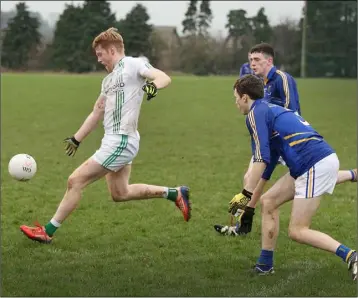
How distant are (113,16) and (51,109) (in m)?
40.4

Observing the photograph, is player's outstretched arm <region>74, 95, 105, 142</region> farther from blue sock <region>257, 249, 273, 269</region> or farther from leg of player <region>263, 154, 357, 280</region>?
leg of player <region>263, 154, 357, 280</region>

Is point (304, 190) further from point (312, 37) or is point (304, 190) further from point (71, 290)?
point (312, 37)

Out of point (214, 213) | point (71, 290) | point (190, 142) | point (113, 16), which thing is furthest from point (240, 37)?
point (71, 290)

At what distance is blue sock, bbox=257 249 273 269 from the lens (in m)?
5.69

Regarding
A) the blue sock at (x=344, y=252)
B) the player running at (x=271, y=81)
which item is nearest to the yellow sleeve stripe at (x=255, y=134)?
the blue sock at (x=344, y=252)

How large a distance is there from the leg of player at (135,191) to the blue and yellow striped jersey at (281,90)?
156cm

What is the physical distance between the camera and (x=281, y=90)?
7047mm

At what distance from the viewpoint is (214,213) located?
838 cm

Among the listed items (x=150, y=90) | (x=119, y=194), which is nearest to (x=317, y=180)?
(x=150, y=90)

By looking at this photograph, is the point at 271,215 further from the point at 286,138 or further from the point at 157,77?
the point at 157,77

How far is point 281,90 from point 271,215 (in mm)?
1878

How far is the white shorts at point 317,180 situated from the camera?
5.13 meters

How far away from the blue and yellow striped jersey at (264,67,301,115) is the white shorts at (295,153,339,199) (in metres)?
1.87

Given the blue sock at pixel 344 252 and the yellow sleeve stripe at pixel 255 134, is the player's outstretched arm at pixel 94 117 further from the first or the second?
the blue sock at pixel 344 252
